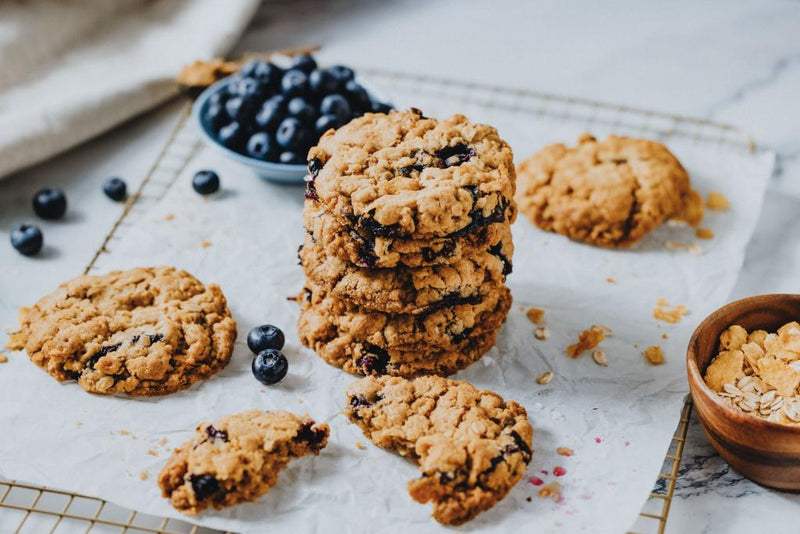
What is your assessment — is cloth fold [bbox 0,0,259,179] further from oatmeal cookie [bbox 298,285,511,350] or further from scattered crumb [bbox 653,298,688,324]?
scattered crumb [bbox 653,298,688,324]

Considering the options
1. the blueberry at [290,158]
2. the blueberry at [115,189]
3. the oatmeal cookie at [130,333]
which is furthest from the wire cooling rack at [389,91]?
the blueberry at [290,158]

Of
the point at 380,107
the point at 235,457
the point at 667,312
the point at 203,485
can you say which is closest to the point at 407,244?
the point at 235,457

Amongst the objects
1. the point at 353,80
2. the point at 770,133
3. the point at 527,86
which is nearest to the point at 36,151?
the point at 353,80

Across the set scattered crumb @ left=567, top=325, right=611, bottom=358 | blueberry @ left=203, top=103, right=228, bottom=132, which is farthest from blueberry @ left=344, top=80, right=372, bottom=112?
scattered crumb @ left=567, top=325, right=611, bottom=358

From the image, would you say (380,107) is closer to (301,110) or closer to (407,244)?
(301,110)

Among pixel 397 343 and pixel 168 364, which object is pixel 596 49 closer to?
pixel 397 343

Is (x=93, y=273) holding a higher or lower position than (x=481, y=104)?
lower
